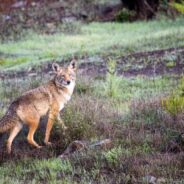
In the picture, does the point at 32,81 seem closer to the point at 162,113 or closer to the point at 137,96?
the point at 137,96

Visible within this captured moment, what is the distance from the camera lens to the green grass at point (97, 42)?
20.6 m

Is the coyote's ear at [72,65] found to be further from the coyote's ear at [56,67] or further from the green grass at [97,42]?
the green grass at [97,42]

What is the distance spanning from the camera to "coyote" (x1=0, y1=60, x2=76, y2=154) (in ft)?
31.0

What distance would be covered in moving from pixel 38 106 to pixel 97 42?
568 inches

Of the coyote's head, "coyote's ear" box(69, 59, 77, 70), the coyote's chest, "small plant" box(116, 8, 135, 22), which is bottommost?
"small plant" box(116, 8, 135, 22)

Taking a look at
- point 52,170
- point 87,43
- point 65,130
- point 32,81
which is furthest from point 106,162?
point 87,43

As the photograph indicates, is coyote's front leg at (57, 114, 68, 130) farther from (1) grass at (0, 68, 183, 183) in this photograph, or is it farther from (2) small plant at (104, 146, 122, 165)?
(2) small plant at (104, 146, 122, 165)

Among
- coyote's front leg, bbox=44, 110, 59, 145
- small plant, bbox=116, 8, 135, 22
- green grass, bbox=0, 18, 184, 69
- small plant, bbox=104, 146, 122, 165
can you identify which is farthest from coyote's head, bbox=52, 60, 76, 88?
small plant, bbox=116, 8, 135, 22

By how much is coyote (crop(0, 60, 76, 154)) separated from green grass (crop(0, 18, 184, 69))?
8929 millimetres

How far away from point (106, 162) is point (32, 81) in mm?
6696

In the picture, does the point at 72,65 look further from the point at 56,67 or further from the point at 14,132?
the point at 14,132

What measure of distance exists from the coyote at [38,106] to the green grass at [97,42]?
8929 mm

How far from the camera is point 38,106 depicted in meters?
9.70

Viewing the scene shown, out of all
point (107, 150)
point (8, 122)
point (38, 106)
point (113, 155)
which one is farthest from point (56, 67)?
point (113, 155)
